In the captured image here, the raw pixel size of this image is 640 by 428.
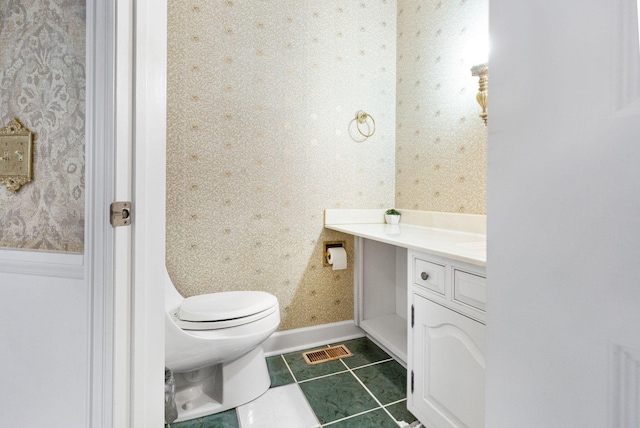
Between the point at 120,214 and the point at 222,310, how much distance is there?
78cm

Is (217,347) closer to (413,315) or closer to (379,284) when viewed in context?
(413,315)

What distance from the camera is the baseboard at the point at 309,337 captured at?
186 centimetres

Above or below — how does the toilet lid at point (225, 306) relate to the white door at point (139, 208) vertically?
below

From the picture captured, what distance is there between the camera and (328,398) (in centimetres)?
143

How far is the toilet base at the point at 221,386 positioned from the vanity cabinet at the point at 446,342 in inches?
28.0

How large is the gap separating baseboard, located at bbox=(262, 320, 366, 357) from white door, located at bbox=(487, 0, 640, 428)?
66.4 inches

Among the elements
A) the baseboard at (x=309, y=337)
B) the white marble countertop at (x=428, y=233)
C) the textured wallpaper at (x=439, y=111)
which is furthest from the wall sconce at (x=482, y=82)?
the baseboard at (x=309, y=337)

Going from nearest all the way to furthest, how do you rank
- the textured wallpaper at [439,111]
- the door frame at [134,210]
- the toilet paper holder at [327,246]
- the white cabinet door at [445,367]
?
the door frame at [134,210]
the white cabinet door at [445,367]
the textured wallpaper at [439,111]
the toilet paper holder at [327,246]

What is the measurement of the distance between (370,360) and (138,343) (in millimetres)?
1385

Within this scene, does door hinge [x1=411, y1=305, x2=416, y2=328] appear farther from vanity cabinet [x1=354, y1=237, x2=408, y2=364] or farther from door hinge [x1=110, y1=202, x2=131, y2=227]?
door hinge [x1=110, y1=202, x2=131, y2=227]

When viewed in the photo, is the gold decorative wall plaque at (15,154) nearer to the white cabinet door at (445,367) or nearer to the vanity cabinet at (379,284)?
the white cabinet door at (445,367)

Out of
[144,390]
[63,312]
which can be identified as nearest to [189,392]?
[144,390]

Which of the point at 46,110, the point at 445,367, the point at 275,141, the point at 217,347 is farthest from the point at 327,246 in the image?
the point at 46,110

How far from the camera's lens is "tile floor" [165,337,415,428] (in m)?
1.28
